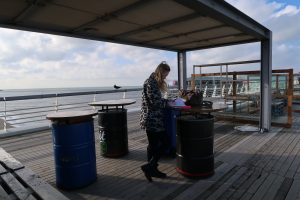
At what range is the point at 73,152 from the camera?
310 cm

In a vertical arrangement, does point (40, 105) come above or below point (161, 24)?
below

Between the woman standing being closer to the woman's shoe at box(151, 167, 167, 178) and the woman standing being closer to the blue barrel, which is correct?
the woman's shoe at box(151, 167, 167, 178)

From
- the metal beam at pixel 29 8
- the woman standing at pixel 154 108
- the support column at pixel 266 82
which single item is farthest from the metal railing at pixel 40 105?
the support column at pixel 266 82

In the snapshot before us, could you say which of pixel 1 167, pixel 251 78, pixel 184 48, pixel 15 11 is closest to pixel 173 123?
pixel 1 167

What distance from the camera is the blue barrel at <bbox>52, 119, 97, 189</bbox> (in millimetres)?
3059

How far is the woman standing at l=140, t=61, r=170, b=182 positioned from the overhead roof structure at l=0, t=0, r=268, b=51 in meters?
1.00

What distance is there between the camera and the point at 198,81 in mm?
8953

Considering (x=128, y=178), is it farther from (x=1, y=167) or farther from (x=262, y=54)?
(x=262, y=54)

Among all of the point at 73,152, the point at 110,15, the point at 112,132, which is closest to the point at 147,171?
the point at 73,152

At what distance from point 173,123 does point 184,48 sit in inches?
158

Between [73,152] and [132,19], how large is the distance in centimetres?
259

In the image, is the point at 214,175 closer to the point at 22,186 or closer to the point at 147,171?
the point at 147,171

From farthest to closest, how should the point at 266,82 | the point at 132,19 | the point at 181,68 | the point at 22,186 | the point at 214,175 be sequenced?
the point at 181,68 → the point at 266,82 → the point at 132,19 → the point at 214,175 → the point at 22,186

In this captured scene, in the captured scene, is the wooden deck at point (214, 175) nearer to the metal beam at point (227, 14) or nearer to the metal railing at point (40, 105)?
the metal railing at point (40, 105)
